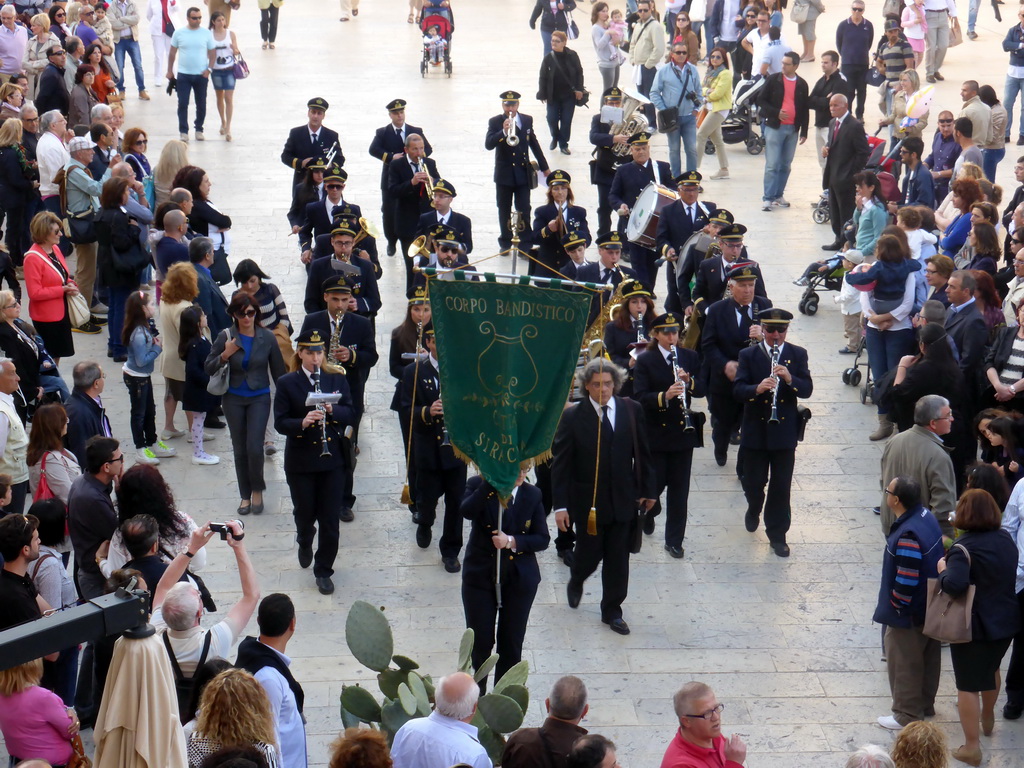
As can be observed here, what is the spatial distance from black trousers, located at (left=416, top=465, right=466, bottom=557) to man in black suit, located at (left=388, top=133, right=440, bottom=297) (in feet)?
15.1

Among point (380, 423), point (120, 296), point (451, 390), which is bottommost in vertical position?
point (380, 423)

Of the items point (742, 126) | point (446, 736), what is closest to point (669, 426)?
point (446, 736)

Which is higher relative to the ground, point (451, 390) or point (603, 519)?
point (451, 390)

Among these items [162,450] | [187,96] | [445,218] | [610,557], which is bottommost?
[162,450]

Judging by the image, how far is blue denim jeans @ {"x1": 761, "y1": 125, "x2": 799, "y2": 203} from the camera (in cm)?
1767

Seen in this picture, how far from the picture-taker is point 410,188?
14812 millimetres

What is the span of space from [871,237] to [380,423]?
550 cm

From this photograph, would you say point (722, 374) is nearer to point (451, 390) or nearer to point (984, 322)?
point (984, 322)

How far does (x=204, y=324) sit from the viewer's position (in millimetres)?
11273

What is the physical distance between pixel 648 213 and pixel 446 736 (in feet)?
28.0

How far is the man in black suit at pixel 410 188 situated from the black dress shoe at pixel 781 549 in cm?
555

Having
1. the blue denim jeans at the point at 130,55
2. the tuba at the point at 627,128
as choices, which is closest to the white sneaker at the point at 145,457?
the tuba at the point at 627,128

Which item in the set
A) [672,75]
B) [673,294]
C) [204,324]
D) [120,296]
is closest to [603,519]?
[204,324]

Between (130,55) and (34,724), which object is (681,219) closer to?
(34,724)
